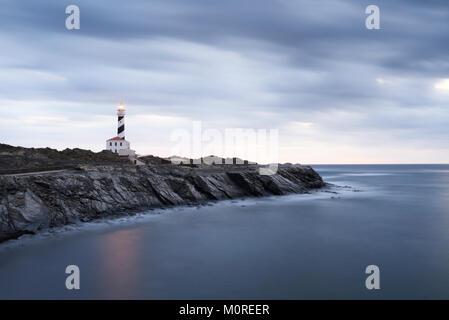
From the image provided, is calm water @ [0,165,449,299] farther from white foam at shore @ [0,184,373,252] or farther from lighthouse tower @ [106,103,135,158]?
lighthouse tower @ [106,103,135,158]

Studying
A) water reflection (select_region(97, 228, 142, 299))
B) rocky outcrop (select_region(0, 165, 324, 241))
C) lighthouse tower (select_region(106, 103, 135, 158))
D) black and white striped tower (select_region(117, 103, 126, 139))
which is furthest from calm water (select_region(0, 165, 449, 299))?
black and white striped tower (select_region(117, 103, 126, 139))

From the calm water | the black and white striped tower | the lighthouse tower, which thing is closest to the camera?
the calm water

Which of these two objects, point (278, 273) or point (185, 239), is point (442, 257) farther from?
point (185, 239)

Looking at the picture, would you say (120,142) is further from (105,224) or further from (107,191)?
(105,224)

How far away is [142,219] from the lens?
25938 mm

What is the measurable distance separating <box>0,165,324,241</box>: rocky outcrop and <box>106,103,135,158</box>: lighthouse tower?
77.6 feet

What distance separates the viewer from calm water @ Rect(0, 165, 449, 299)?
13234 mm

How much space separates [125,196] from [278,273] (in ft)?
60.7

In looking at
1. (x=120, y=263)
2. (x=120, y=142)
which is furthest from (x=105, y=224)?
(x=120, y=142)

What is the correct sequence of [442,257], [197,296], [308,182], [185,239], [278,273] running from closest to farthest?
[197,296] < [278,273] < [442,257] < [185,239] < [308,182]

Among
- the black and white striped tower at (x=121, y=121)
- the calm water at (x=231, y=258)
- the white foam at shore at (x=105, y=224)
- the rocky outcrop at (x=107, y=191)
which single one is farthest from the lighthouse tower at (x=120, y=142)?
the calm water at (x=231, y=258)

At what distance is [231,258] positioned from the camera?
17.6 meters
